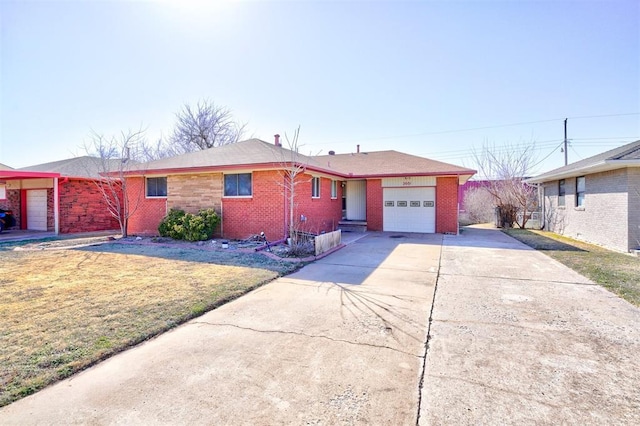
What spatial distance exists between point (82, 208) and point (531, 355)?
59.0ft

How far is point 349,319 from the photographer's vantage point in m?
4.25

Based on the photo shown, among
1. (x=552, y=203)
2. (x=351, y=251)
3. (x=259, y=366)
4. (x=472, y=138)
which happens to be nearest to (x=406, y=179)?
(x=351, y=251)

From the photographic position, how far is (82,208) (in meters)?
15.1

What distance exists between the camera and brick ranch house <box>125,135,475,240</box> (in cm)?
1115

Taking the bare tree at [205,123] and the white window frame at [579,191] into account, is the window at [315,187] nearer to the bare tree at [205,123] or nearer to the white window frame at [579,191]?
the white window frame at [579,191]

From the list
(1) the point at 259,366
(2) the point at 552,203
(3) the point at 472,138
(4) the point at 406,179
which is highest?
(3) the point at 472,138

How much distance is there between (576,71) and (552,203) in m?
6.53

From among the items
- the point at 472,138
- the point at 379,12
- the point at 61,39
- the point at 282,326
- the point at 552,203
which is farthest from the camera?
the point at 472,138

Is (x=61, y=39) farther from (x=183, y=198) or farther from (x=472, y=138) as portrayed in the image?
(x=472, y=138)

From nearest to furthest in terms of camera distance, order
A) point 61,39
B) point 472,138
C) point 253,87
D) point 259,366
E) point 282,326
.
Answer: point 259,366, point 282,326, point 61,39, point 253,87, point 472,138

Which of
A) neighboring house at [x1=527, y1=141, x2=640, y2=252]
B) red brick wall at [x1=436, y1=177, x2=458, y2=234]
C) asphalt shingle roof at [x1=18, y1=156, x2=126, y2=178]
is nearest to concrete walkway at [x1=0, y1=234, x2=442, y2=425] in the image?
neighboring house at [x1=527, y1=141, x2=640, y2=252]

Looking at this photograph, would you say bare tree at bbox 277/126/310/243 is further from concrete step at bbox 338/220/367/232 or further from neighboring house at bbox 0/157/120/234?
neighboring house at bbox 0/157/120/234

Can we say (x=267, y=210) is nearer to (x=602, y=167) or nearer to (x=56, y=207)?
(x=56, y=207)

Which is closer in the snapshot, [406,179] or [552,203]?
[406,179]
